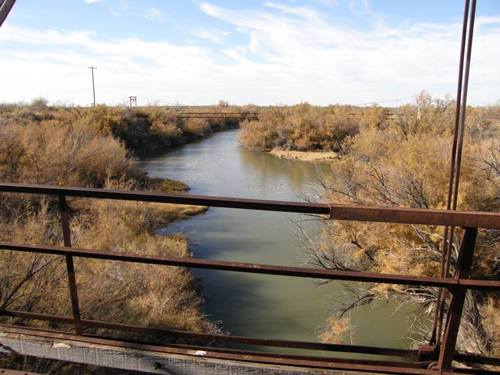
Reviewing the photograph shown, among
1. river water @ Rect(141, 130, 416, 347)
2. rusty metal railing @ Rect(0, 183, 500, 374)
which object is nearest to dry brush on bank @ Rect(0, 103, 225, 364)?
river water @ Rect(141, 130, 416, 347)

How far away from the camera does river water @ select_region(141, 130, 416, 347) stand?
35.3 ft

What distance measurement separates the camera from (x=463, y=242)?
199 centimetres

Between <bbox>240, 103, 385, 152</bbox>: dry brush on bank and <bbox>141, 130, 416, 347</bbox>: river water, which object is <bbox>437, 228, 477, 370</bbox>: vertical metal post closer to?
<bbox>141, 130, 416, 347</bbox>: river water

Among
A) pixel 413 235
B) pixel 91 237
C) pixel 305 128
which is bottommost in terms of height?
pixel 91 237

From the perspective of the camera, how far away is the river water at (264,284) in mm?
10766

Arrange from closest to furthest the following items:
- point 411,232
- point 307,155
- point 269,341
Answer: point 269,341
point 411,232
point 307,155

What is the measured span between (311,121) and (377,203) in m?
31.0

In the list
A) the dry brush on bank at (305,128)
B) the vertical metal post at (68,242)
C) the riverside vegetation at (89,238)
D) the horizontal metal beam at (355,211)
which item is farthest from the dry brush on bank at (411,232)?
the dry brush on bank at (305,128)

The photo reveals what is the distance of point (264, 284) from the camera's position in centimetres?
1285

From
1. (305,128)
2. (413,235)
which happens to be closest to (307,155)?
(305,128)

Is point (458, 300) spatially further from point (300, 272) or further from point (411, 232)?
point (411, 232)

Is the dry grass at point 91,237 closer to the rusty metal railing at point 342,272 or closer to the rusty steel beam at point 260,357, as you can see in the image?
the rusty steel beam at point 260,357

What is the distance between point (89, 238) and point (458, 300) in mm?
11964

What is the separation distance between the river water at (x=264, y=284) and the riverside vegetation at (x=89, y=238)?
2.67 ft
